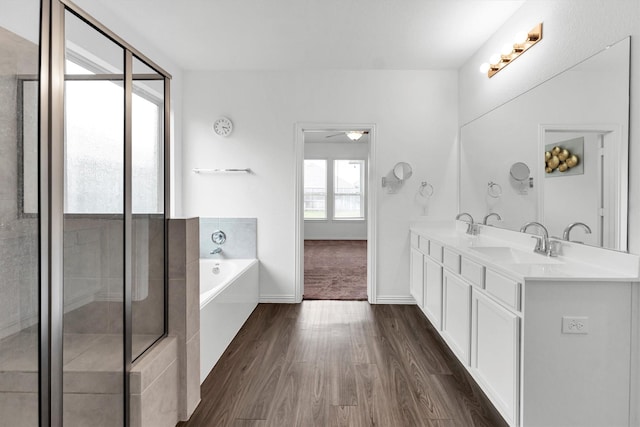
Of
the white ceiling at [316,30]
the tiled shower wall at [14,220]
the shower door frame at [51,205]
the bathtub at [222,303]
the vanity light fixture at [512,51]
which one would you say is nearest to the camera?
the tiled shower wall at [14,220]

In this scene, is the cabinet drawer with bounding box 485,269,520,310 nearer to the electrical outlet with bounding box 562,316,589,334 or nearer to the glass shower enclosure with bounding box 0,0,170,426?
the electrical outlet with bounding box 562,316,589,334

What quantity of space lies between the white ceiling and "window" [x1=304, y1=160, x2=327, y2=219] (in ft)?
17.5

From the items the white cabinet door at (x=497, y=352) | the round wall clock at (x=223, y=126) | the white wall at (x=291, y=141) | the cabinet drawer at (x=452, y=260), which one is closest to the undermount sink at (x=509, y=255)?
the cabinet drawer at (x=452, y=260)

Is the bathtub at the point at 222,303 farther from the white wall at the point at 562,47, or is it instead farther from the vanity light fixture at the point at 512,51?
the vanity light fixture at the point at 512,51

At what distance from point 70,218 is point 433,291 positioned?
108 inches

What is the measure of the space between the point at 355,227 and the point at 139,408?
8.04 meters

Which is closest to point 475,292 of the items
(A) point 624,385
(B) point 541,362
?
(B) point 541,362

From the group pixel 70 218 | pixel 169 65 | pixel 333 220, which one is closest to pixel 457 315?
pixel 70 218

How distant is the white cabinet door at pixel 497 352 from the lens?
175 centimetres

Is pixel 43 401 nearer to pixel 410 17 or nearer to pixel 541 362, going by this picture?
pixel 541 362

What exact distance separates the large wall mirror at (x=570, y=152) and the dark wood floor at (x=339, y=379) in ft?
3.94

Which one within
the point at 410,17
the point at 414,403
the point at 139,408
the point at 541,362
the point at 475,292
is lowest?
the point at 414,403

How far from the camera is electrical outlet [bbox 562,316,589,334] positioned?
1.67m

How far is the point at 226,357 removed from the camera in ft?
9.04
